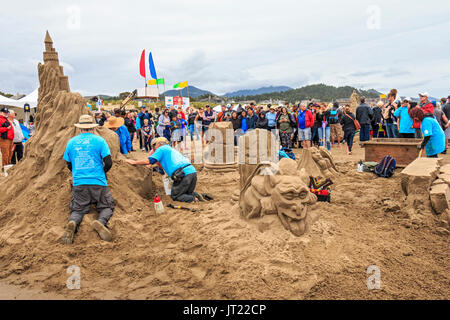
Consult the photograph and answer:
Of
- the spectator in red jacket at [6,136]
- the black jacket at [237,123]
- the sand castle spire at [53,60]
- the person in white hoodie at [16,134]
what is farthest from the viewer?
the black jacket at [237,123]

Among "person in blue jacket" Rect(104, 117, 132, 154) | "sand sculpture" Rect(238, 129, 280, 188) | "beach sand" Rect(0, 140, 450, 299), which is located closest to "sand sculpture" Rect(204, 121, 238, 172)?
"person in blue jacket" Rect(104, 117, 132, 154)

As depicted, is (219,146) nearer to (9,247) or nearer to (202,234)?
(202,234)

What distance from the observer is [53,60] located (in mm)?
5520

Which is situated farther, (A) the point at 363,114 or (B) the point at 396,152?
(A) the point at 363,114

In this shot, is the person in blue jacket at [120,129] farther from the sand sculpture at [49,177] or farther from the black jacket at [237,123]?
the black jacket at [237,123]

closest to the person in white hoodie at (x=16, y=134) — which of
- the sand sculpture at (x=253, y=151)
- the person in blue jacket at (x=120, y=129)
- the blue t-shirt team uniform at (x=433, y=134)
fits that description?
the person in blue jacket at (x=120, y=129)

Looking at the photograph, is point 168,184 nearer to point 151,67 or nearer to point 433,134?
point 433,134

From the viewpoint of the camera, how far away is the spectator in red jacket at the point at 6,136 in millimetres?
7359

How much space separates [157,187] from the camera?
591cm

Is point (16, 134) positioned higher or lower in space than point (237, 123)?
lower

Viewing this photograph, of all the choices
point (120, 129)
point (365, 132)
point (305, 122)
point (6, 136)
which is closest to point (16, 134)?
point (6, 136)

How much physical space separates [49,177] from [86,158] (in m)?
0.98

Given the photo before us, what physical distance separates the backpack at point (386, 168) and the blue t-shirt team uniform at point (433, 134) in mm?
790
